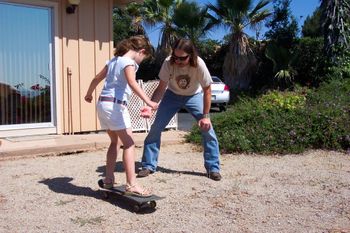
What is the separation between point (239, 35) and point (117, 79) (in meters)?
17.7

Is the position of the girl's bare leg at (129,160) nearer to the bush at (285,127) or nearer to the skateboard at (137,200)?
the skateboard at (137,200)

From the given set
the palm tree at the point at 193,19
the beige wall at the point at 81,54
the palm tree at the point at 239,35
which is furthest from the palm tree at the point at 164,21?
the beige wall at the point at 81,54

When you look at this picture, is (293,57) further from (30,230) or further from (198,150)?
(30,230)

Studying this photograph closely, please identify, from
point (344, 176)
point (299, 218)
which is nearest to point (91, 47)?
point (344, 176)

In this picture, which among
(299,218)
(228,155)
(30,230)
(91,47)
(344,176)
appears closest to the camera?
(30,230)

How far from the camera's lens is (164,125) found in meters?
5.99

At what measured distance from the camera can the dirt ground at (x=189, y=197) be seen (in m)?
4.23

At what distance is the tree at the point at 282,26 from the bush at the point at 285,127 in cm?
1346

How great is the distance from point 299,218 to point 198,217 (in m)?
0.91

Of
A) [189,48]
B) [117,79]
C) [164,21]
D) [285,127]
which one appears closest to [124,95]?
[117,79]

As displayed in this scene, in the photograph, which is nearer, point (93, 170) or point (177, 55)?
point (177, 55)

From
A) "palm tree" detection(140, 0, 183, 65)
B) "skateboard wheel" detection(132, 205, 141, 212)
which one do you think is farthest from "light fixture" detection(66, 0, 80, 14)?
"palm tree" detection(140, 0, 183, 65)

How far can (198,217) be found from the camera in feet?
14.5

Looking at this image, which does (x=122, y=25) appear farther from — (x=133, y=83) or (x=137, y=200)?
(x=137, y=200)
